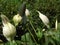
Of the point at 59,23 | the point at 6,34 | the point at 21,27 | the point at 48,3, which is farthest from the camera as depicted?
the point at 48,3

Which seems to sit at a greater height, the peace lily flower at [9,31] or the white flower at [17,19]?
the white flower at [17,19]

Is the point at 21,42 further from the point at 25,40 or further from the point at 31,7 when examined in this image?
the point at 31,7

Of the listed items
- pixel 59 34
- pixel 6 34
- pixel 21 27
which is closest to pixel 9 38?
pixel 6 34

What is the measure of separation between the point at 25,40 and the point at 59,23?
0.86 feet

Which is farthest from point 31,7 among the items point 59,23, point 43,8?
point 59,23

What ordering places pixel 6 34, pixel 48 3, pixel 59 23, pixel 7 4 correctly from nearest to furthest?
1. pixel 6 34
2. pixel 59 23
3. pixel 7 4
4. pixel 48 3

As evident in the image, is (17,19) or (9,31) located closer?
(9,31)

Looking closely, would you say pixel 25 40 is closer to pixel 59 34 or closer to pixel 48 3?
pixel 59 34

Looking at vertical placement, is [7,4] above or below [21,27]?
above

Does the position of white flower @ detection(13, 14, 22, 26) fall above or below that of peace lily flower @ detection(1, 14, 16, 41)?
above

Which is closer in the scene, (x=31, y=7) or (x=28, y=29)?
(x=28, y=29)

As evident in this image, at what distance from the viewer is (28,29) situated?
3.69 feet

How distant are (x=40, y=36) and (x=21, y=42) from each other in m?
0.10

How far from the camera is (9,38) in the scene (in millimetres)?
1080
